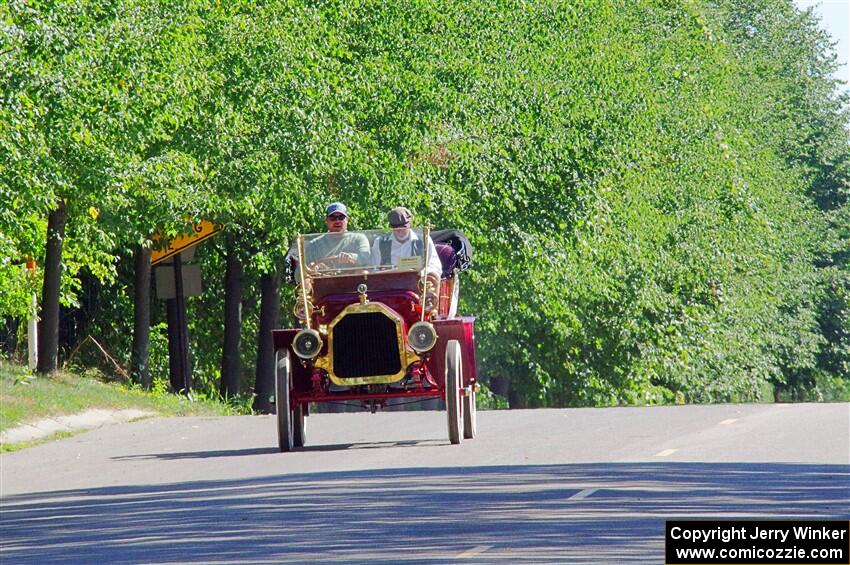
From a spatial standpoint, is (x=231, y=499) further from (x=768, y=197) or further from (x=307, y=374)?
(x=768, y=197)

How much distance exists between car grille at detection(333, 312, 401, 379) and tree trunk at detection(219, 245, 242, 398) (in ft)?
64.1

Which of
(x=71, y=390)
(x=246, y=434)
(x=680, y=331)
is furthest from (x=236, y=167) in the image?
(x=680, y=331)

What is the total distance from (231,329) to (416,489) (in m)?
25.0

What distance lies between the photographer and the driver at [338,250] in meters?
20.0

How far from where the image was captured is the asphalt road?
1183 centimetres

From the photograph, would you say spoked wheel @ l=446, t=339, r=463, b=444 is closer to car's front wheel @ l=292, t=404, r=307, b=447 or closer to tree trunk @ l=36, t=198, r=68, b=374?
car's front wheel @ l=292, t=404, r=307, b=447

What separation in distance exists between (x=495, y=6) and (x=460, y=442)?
19.8 meters

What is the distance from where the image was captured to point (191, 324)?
149 ft

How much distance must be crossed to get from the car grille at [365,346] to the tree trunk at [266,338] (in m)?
19.3

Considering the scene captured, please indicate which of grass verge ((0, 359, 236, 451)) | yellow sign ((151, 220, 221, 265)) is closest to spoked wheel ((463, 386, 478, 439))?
grass verge ((0, 359, 236, 451))

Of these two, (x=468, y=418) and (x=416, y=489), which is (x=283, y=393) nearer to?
(x=468, y=418)

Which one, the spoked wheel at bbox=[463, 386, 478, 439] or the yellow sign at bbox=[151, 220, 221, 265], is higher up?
the yellow sign at bbox=[151, 220, 221, 265]

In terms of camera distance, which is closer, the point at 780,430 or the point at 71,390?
the point at 780,430

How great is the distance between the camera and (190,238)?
1361 inches
